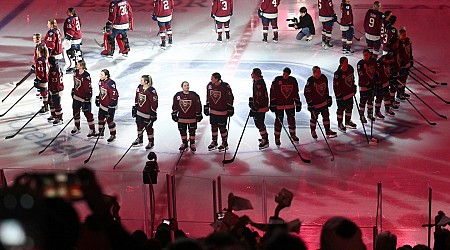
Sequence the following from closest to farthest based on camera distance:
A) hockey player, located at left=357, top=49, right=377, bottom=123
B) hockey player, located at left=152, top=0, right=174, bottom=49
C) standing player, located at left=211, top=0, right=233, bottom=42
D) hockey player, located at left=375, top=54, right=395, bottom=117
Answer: hockey player, located at left=357, top=49, right=377, bottom=123 → hockey player, located at left=375, top=54, right=395, bottom=117 → hockey player, located at left=152, top=0, right=174, bottom=49 → standing player, located at left=211, top=0, right=233, bottom=42

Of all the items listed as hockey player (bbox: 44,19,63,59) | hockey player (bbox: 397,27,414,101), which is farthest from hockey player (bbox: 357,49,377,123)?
hockey player (bbox: 44,19,63,59)

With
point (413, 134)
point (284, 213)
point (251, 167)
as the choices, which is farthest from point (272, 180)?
point (413, 134)

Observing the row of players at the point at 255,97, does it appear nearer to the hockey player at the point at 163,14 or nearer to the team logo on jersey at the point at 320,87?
the team logo on jersey at the point at 320,87

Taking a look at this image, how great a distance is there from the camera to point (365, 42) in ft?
52.6

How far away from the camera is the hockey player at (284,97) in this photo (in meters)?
11.2

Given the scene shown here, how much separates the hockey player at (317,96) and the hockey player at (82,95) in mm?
2887

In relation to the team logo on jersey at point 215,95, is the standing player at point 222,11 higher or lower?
lower

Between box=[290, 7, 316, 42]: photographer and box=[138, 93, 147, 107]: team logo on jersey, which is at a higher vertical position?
box=[138, 93, 147, 107]: team logo on jersey

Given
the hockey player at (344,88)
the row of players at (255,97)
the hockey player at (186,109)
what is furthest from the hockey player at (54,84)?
the hockey player at (344,88)

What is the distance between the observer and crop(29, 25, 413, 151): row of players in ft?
36.6

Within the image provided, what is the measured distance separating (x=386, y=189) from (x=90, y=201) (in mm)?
5324

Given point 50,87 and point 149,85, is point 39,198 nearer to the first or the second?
point 149,85

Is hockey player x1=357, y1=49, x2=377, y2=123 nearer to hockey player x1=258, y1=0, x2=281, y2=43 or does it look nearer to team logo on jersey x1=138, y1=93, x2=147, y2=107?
team logo on jersey x1=138, y1=93, x2=147, y2=107

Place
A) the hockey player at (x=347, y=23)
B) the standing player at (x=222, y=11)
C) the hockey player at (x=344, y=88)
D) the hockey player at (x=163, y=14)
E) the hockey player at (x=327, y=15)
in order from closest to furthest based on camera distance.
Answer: the hockey player at (x=344, y=88)
the hockey player at (x=347, y=23)
the hockey player at (x=327, y=15)
the hockey player at (x=163, y=14)
the standing player at (x=222, y=11)
